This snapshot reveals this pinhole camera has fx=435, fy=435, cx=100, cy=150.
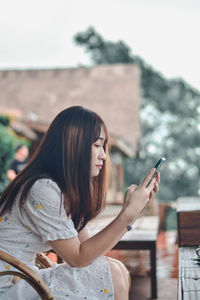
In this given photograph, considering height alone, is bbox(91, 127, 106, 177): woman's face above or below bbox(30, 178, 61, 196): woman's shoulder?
above

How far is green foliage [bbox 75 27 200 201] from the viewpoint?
18922mm

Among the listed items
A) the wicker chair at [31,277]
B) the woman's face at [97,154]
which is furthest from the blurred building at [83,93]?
the wicker chair at [31,277]

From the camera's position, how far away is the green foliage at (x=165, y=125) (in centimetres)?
1892

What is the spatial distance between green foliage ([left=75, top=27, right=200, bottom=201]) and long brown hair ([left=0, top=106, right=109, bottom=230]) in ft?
57.0

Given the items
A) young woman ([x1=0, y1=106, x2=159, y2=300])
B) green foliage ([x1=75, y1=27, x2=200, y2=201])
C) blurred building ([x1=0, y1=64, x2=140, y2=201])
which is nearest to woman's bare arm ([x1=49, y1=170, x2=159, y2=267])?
young woman ([x1=0, y1=106, x2=159, y2=300])

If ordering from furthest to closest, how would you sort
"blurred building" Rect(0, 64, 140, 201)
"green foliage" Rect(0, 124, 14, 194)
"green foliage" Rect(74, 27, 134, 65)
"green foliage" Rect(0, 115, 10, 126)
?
"green foliage" Rect(74, 27, 134, 65), "blurred building" Rect(0, 64, 140, 201), "green foliage" Rect(0, 115, 10, 126), "green foliage" Rect(0, 124, 14, 194)

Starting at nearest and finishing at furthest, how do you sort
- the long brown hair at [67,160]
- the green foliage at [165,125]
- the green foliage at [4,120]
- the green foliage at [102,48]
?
the long brown hair at [67,160], the green foliage at [4,120], the green foliage at [165,125], the green foliage at [102,48]

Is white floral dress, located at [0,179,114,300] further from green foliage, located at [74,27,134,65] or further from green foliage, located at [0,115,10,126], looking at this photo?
green foliage, located at [74,27,134,65]

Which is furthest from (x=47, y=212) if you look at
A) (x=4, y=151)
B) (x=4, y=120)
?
(x=4, y=120)

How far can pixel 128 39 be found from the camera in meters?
21.0

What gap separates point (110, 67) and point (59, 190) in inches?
551

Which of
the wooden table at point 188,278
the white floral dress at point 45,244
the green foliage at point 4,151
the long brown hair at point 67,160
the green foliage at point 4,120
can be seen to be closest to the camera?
the wooden table at point 188,278

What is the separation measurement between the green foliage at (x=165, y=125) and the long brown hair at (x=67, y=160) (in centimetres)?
1739

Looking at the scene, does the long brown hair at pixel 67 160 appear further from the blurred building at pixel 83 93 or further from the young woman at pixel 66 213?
the blurred building at pixel 83 93
